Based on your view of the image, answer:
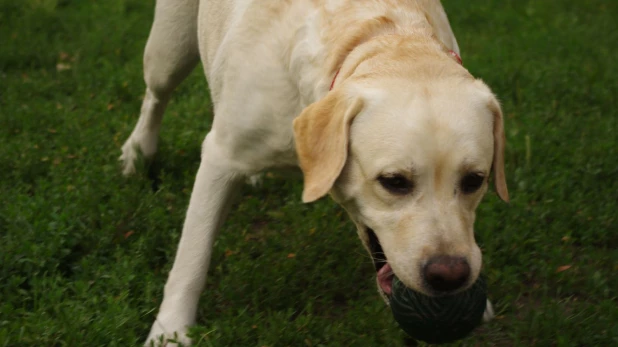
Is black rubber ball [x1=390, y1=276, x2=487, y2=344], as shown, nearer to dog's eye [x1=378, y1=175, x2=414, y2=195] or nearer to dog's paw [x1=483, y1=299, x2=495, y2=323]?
dog's eye [x1=378, y1=175, x2=414, y2=195]

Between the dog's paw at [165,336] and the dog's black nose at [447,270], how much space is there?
1193 millimetres

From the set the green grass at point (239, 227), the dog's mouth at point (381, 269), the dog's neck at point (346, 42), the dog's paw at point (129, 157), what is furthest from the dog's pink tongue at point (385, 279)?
the dog's paw at point (129, 157)

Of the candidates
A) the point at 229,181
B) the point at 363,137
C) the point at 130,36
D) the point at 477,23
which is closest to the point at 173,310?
the point at 229,181

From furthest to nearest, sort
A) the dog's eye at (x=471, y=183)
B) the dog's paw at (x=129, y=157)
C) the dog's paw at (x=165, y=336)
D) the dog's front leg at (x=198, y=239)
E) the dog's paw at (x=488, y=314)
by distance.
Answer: the dog's paw at (x=129, y=157) → the dog's paw at (x=488, y=314) → the dog's front leg at (x=198, y=239) → the dog's paw at (x=165, y=336) → the dog's eye at (x=471, y=183)

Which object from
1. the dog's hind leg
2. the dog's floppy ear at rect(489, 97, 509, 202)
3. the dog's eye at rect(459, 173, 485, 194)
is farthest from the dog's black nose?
the dog's hind leg

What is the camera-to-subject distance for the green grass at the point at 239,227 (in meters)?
3.76

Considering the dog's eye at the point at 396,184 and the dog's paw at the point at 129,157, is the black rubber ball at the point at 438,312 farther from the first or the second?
the dog's paw at the point at 129,157

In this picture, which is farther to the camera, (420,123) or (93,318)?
(93,318)

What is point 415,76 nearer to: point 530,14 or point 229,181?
point 229,181

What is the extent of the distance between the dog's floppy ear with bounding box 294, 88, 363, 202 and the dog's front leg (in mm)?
732

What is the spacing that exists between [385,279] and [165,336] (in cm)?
98

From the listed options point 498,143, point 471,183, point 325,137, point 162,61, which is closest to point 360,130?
point 325,137

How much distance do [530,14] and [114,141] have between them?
5015 millimetres

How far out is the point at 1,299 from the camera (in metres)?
3.80
